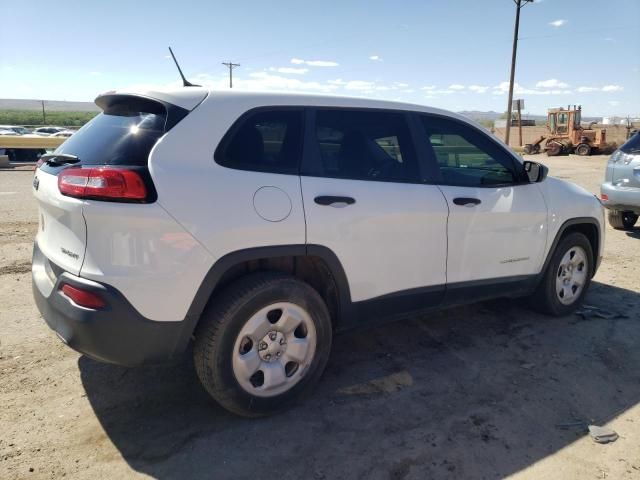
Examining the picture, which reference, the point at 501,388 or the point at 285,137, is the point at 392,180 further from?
the point at 501,388

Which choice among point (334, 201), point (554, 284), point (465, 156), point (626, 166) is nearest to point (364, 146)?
point (334, 201)

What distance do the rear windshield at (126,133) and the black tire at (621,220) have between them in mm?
7687

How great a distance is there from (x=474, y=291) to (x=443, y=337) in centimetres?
53

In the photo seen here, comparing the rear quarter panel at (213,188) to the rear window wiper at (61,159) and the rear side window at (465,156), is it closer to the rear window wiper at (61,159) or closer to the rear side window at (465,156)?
the rear window wiper at (61,159)

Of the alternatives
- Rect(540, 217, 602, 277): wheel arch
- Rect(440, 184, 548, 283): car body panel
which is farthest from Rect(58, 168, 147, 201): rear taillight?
Rect(540, 217, 602, 277): wheel arch

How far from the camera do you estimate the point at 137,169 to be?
7.91 feet

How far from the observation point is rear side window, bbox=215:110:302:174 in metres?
2.67

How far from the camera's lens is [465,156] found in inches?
150

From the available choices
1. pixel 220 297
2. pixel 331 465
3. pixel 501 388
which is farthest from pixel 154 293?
pixel 501 388

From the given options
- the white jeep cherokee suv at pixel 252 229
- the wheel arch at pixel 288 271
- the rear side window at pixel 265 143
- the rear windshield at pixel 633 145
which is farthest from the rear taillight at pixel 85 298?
the rear windshield at pixel 633 145

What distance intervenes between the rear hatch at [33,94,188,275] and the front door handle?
191cm

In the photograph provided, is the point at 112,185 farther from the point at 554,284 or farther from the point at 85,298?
the point at 554,284

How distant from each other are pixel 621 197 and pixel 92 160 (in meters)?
7.18

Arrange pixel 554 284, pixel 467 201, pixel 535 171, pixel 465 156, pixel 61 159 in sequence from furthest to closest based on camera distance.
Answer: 1. pixel 554 284
2. pixel 535 171
3. pixel 465 156
4. pixel 467 201
5. pixel 61 159
